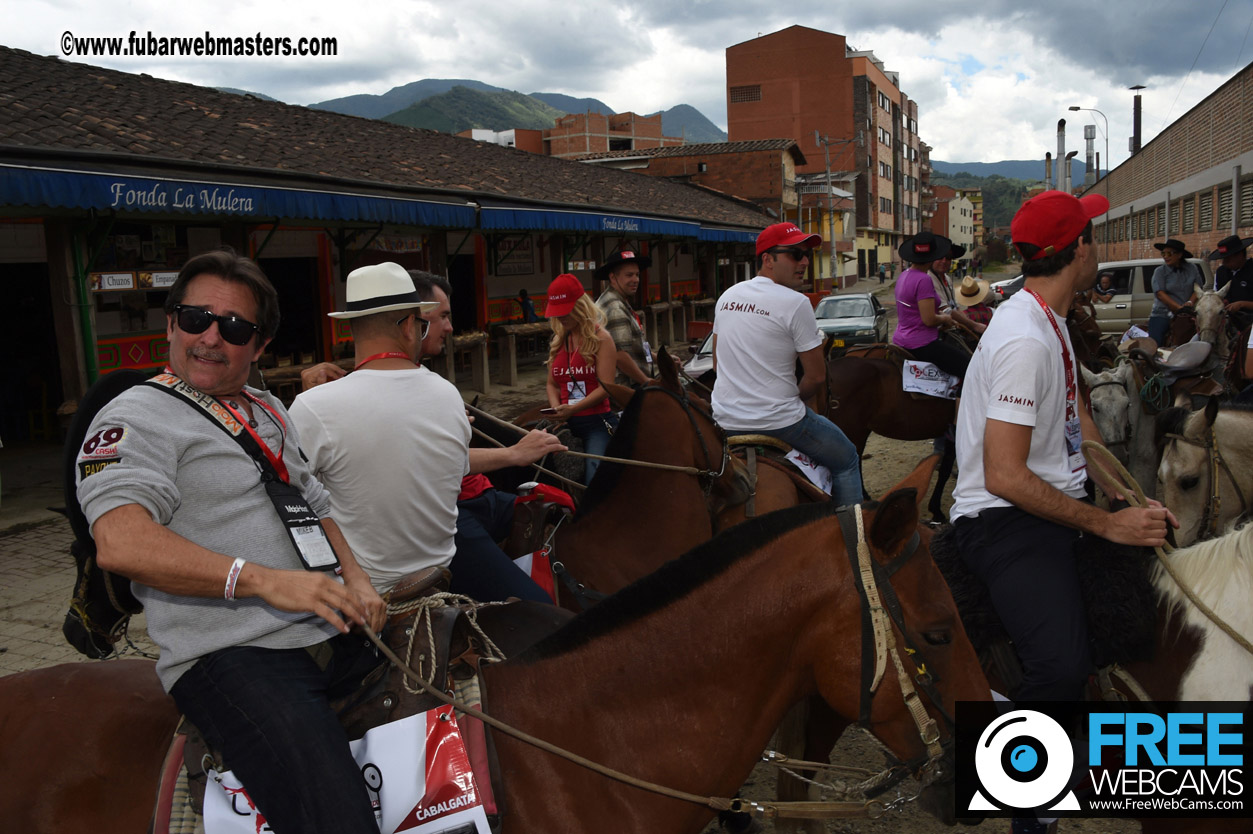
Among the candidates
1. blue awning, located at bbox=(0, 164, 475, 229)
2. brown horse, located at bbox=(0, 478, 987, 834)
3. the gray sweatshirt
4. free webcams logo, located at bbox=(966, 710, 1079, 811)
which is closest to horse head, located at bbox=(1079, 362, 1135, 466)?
free webcams logo, located at bbox=(966, 710, 1079, 811)

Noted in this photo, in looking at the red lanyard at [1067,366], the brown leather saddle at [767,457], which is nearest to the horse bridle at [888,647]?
the red lanyard at [1067,366]

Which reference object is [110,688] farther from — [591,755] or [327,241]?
[327,241]

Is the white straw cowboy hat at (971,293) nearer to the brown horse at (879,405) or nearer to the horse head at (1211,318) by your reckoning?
the horse head at (1211,318)

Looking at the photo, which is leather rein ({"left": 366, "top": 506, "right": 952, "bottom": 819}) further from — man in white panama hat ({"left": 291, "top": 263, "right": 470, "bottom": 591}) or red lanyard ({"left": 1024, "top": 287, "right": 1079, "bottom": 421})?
red lanyard ({"left": 1024, "top": 287, "right": 1079, "bottom": 421})

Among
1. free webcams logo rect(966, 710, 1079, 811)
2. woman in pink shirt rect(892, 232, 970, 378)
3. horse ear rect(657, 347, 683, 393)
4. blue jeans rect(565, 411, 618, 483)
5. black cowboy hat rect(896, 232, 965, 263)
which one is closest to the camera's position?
free webcams logo rect(966, 710, 1079, 811)

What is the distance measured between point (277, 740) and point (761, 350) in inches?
136

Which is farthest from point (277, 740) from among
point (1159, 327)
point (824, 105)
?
point (824, 105)

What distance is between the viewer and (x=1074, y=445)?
276 centimetres

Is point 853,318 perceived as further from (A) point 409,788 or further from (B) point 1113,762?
(A) point 409,788

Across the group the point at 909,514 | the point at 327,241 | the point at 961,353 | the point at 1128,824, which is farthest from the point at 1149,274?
the point at 909,514

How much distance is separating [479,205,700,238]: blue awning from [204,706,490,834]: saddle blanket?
503 inches

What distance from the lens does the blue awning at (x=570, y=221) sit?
14470mm

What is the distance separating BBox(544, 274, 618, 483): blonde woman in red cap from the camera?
523 centimetres

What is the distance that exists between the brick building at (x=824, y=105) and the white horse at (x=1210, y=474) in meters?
60.4
